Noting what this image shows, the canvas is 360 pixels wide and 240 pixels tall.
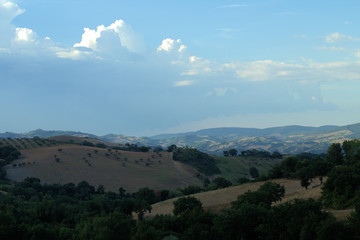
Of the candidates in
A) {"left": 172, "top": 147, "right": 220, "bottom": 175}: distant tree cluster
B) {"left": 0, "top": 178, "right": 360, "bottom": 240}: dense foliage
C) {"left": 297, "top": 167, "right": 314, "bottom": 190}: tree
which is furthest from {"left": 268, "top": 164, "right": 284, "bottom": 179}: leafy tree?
{"left": 172, "top": 147, "right": 220, "bottom": 175}: distant tree cluster

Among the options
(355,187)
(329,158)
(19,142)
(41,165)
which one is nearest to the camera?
(355,187)

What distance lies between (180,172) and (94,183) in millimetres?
34943

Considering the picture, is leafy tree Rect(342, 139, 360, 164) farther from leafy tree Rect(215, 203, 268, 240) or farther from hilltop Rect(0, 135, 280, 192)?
leafy tree Rect(215, 203, 268, 240)

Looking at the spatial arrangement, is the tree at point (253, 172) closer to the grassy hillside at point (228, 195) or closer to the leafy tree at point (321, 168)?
the grassy hillside at point (228, 195)

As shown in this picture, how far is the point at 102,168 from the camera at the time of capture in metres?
125

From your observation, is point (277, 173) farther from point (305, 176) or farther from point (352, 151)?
point (305, 176)

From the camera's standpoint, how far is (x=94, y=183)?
111438 millimetres

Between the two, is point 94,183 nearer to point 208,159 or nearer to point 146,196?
point 146,196

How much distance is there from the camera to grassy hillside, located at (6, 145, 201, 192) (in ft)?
368

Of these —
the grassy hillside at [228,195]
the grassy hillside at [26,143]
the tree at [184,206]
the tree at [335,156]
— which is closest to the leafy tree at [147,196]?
the grassy hillside at [228,195]

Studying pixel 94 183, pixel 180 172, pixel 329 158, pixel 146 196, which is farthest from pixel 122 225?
pixel 180 172

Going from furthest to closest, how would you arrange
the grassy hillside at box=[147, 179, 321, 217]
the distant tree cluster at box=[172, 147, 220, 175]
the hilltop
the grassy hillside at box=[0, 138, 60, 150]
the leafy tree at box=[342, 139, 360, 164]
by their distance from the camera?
the grassy hillside at box=[0, 138, 60, 150] → the distant tree cluster at box=[172, 147, 220, 175] → the hilltop → the leafy tree at box=[342, 139, 360, 164] → the grassy hillside at box=[147, 179, 321, 217]

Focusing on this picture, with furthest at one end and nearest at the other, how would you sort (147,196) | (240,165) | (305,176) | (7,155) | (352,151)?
(240,165), (7,155), (147,196), (352,151), (305,176)

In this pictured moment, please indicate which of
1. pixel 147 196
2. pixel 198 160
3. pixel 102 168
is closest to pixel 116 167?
pixel 102 168
